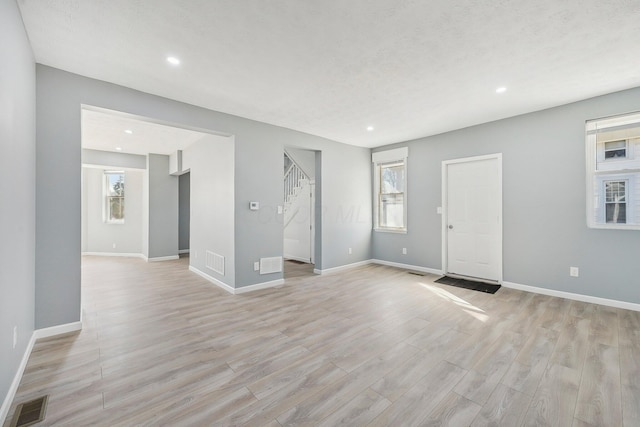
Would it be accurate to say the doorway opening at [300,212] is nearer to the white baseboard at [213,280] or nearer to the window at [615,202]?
the white baseboard at [213,280]

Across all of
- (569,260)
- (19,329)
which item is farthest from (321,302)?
(569,260)

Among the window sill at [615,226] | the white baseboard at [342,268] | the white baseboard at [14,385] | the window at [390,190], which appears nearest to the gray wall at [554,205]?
the window sill at [615,226]

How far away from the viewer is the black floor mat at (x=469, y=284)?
421cm

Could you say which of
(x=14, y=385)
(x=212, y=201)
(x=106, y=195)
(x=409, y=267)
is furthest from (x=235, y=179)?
(x=106, y=195)

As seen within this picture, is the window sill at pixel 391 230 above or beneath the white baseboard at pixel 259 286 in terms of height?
above

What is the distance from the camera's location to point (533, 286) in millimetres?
4066

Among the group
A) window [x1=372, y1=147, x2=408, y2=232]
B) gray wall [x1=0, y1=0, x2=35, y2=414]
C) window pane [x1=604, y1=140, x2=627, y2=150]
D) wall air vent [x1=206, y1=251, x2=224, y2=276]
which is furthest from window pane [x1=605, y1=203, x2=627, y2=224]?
gray wall [x1=0, y1=0, x2=35, y2=414]

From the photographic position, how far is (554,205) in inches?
152

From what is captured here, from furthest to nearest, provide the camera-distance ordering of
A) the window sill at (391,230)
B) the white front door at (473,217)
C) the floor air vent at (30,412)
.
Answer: the window sill at (391,230), the white front door at (473,217), the floor air vent at (30,412)

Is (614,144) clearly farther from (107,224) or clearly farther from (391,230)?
(107,224)

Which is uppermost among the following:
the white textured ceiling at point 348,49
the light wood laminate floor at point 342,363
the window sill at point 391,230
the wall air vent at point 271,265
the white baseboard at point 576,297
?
the white textured ceiling at point 348,49

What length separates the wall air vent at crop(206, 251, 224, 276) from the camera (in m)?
4.46

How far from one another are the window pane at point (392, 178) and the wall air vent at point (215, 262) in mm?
3836

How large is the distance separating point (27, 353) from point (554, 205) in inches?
249
